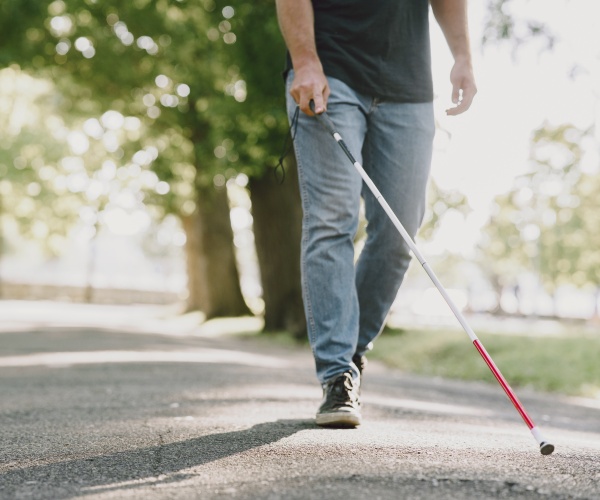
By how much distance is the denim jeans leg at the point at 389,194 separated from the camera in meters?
3.37

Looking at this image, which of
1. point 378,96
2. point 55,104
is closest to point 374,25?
point 378,96

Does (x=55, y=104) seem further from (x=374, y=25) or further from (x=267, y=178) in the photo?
(x=374, y=25)

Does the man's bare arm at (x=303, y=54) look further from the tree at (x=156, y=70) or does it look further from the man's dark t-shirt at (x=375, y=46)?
the tree at (x=156, y=70)

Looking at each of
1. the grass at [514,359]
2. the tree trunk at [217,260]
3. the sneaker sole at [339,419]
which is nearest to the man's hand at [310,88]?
the sneaker sole at [339,419]

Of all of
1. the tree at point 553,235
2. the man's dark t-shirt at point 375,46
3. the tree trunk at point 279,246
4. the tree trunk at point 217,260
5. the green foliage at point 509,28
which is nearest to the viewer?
the man's dark t-shirt at point 375,46

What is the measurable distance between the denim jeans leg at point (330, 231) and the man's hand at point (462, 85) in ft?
1.68

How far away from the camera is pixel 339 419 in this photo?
9.73 feet

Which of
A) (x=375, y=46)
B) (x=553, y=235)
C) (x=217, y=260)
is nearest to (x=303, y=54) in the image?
(x=375, y=46)

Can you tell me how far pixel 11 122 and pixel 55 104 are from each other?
8384 mm

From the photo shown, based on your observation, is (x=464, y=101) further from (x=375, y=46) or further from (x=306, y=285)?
(x=306, y=285)

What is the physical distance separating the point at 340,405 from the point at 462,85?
1.41 m

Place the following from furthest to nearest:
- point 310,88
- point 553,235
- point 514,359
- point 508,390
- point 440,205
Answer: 1. point 553,235
2. point 440,205
3. point 514,359
4. point 310,88
5. point 508,390

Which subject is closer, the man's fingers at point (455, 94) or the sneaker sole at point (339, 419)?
the sneaker sole at point (339, 419)

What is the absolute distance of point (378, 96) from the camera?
3357 millimetres
